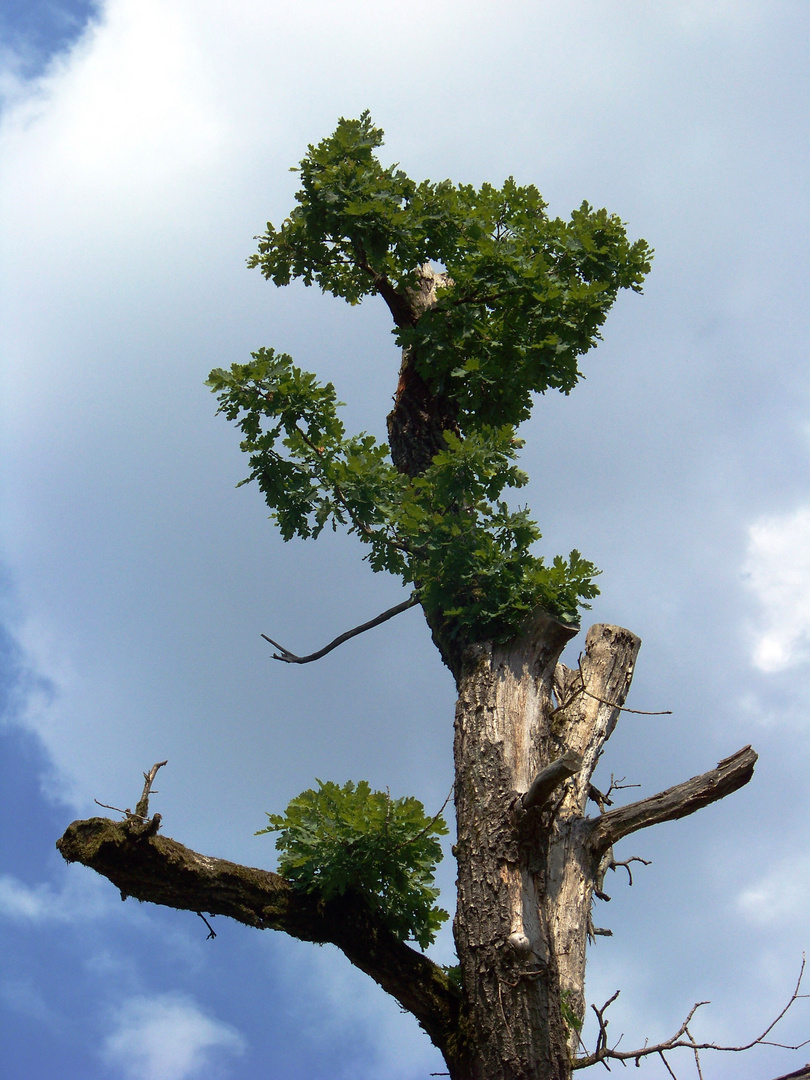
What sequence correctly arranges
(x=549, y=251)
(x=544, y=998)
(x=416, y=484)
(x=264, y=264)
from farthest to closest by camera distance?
(x=264, y=264) < (x=549, y=251) < (x=416, y=484) < (x=544, y=998)

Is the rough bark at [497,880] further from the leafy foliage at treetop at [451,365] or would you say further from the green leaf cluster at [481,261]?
the green leaf cluster at [481,261]

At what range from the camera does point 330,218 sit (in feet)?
29.6

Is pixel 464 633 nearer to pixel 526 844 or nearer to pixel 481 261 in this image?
pixel 526 844

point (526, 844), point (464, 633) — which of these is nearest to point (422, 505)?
point (464, 633)

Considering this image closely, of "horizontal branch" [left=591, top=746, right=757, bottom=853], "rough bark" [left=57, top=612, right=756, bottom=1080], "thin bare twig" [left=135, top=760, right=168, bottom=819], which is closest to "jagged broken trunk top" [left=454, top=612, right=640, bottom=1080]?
"rough bark" [left=57, top=612, right=756, bottom=1080]

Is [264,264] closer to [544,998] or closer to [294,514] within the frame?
[294,514]

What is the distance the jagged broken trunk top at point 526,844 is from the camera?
231 inches

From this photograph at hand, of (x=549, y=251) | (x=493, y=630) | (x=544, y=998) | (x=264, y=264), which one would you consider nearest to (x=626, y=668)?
(x=493, y=630)

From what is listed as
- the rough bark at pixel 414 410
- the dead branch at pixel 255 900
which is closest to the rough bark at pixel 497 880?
the dead branch at pixel 255 900

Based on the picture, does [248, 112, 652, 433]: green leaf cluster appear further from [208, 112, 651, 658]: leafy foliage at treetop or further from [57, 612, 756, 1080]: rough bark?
[57, 612, 756, 1080]: rough bark

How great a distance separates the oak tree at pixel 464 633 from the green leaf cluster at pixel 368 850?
16 millimetres

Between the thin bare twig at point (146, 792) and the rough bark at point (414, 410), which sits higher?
the rough bark at point (414, 410)

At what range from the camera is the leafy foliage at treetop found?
7.63 metres

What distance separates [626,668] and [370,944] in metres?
3.63
